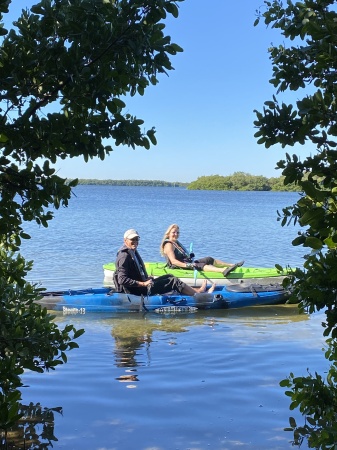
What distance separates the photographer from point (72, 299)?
11828mm

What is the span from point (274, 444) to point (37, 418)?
2.32 meters

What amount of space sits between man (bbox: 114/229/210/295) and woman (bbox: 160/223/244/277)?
5.08ft

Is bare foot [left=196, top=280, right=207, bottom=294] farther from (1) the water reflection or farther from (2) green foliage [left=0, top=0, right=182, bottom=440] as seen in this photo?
(2) green foliage [left=0, top=0, right=182, bottom=440]

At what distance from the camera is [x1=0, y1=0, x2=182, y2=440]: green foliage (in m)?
3.03

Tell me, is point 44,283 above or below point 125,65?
below

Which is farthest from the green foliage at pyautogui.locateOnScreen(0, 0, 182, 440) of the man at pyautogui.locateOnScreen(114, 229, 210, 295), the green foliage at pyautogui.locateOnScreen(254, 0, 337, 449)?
the man at pyautogui.locateOnScreen(114, 229, 210, 295)

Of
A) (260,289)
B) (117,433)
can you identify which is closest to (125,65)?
(117,433)

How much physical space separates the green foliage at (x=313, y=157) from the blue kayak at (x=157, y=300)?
26.5ft

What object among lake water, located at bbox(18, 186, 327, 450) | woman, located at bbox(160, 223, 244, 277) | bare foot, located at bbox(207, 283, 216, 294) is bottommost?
lake water, located at bbox(18, 186, 327, 450)

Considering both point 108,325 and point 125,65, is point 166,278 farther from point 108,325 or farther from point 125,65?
point 125,65

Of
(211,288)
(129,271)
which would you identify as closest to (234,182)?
(211,288)

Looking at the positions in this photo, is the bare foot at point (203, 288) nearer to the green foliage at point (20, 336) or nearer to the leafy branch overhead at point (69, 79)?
the green foliage at point (20, 336)

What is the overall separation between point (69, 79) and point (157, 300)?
894 centimetres

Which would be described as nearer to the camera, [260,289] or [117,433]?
[117,433]
